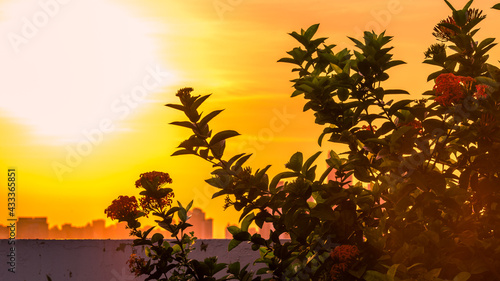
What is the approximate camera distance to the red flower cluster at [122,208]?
5055mm

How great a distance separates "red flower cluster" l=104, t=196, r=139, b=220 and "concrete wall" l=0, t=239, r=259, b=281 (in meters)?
1.99

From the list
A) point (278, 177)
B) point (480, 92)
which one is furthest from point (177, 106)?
point (480, 92)

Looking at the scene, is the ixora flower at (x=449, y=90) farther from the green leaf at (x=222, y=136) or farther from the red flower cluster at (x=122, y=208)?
the red flower cluster at (x=122, y=208)

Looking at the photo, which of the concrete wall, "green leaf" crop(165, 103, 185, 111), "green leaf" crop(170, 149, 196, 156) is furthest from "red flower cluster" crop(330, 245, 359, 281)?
the concrete wall

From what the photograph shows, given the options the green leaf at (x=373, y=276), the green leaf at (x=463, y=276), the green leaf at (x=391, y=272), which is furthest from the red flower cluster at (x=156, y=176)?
the green leaf at (x=463, y=276)

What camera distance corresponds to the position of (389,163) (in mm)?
4398

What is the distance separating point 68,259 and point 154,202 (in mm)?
2566

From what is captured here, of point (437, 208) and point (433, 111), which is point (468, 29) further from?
point (437, 208)

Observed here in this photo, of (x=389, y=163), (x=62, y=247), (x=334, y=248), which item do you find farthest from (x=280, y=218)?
(x=62, y=247)

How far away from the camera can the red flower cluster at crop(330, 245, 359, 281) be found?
3914 millimetres

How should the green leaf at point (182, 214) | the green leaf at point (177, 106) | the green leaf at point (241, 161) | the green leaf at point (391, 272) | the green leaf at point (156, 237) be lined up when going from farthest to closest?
1. the green leaf at point (156, 237)
2. the green leaf at point (182, 214)
3. the green leaf at point (241, 161)
4. the green leaf at point (177, 106)
5. the green leaf at point (391, 272)

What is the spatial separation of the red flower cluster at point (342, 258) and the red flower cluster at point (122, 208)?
1764 millimetres

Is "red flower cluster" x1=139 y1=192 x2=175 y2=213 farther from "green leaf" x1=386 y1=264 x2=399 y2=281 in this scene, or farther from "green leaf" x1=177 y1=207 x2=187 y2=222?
"green leaf" x1=386 y1=264 x2=399 y2=281

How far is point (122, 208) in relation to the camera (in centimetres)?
507
